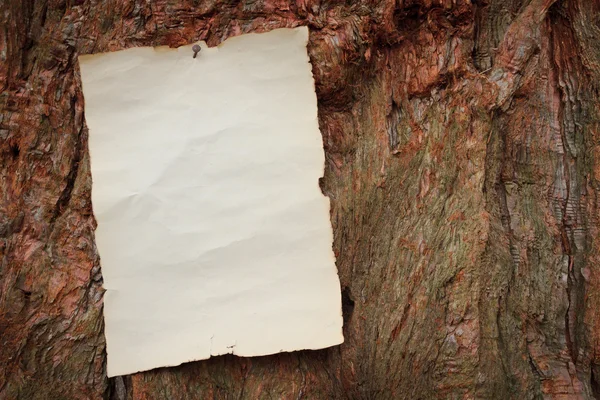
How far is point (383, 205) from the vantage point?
5.14ft

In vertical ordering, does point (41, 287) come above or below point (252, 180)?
below

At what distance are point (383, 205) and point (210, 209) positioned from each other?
49 cm

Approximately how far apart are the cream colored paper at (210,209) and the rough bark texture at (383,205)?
6cm

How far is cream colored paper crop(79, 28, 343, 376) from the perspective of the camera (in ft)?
5.05

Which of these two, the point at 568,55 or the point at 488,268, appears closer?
the point at 488,268

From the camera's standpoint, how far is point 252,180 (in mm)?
1549

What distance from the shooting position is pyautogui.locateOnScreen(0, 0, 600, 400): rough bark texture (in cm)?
152

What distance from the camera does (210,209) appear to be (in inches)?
60.7

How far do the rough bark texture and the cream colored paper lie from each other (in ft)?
0.20

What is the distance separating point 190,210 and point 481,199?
81 cm

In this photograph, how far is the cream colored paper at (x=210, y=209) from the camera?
5.05 feet

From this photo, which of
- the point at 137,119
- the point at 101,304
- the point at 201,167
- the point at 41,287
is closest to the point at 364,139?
the point at 201,167

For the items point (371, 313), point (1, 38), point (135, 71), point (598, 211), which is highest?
point (1, 38)

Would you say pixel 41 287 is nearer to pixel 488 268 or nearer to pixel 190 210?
pixel 190 210
